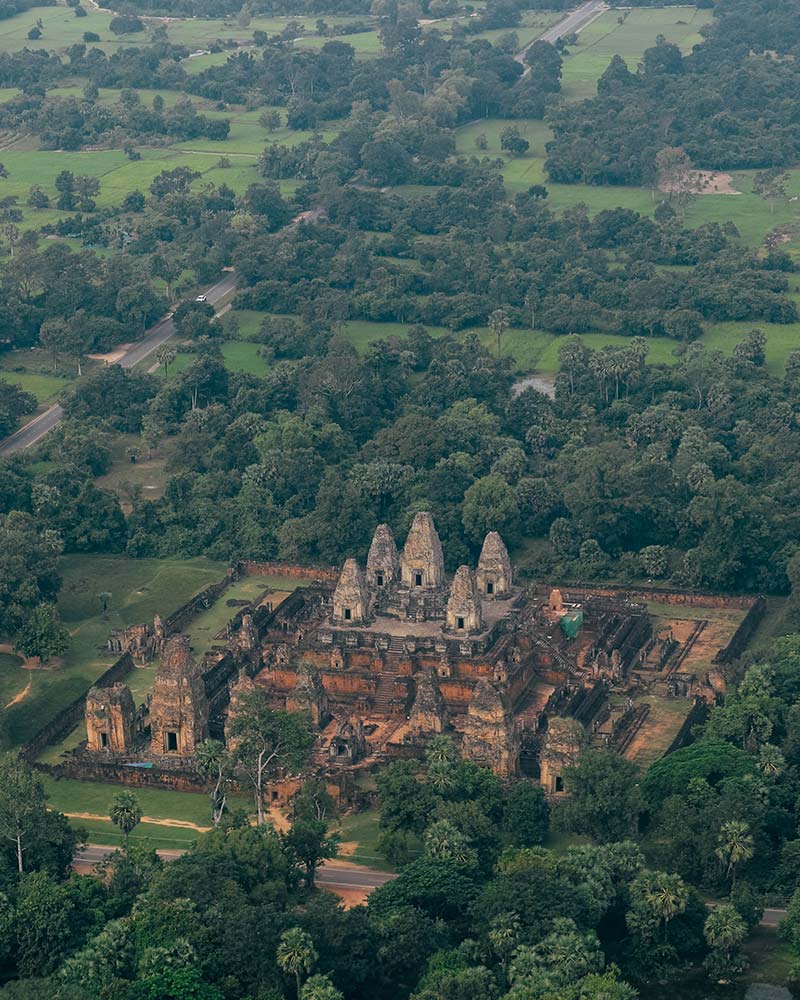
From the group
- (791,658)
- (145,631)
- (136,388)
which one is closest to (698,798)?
(791,658)

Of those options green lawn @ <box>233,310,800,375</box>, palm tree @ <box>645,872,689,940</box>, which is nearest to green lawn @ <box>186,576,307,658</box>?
palm tree @ <box>645,872,689,940</box>

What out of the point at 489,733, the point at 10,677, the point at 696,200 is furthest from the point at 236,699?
the point at 696,200

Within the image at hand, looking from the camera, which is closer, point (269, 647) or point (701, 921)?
point (701, 921)

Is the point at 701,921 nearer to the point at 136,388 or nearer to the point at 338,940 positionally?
the point at 338,940

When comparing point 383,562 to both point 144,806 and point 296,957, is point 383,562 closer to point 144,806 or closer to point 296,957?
point 144,806

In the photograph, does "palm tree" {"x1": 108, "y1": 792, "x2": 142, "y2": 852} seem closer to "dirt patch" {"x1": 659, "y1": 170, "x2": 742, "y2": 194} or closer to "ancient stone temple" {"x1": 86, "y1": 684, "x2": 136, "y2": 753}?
"ancient stone temple" {"x1": 86, "y1": 684, "x2": 136, "y2": 753}

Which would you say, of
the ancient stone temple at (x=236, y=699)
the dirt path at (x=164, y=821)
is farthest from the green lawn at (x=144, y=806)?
the ancient stone temple at (x=236, y=699)
